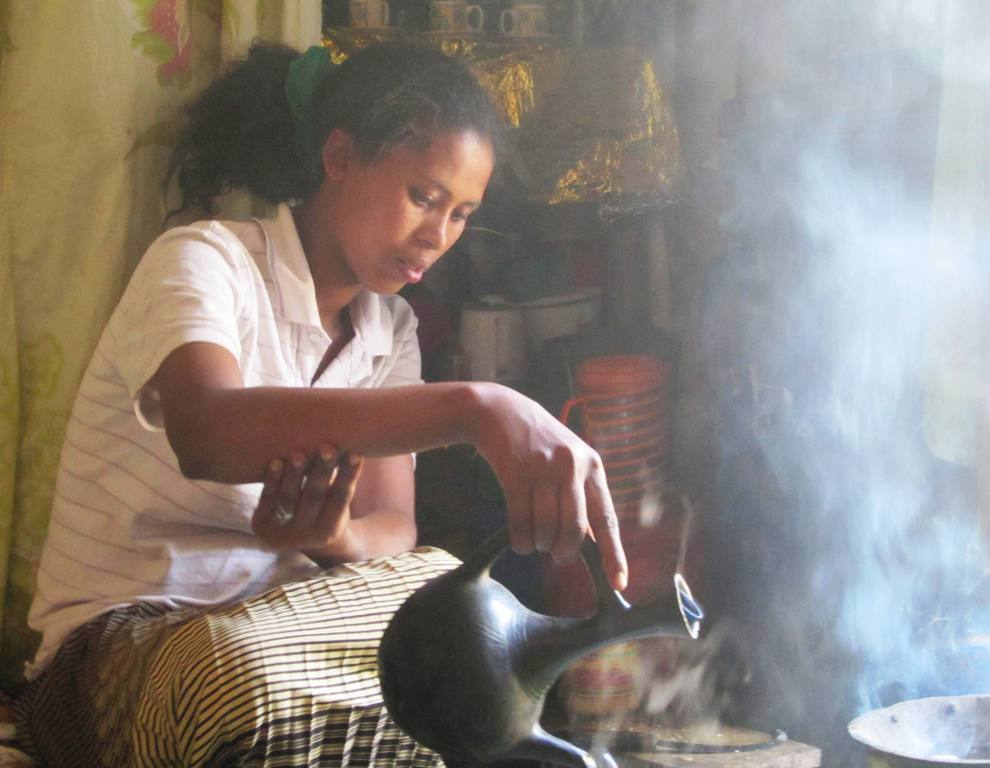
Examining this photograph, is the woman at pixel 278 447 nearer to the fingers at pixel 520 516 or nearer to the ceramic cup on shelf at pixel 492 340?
the fingers at pixel 520 516

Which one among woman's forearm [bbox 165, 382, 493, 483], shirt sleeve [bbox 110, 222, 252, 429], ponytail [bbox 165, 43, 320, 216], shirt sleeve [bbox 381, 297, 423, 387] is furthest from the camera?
shirt sleeve [bbox 381, 297, 423, 387]

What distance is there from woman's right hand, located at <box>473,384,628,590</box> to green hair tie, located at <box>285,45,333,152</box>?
2.03 feet

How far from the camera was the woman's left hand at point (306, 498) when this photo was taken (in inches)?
40.9

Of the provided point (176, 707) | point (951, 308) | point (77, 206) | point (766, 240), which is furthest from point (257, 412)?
point (766, 240)

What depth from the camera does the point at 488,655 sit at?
3.01 feet

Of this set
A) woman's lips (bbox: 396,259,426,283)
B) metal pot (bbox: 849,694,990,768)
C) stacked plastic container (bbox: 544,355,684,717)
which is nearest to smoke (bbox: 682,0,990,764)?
stacked plastic container (bbox: 544,355,684,717)

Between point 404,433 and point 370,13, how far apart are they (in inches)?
46.3

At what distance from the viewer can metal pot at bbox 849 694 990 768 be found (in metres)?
1.22

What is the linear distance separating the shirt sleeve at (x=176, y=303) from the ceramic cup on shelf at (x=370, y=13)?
791mm

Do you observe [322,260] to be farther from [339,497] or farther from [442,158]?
[339,497]

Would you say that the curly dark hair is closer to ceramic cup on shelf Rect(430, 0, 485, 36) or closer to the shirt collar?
the shirt collar

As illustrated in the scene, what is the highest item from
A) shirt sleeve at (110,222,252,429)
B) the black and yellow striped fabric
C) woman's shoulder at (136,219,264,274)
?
woman's shoulder at (136,219,264,274)

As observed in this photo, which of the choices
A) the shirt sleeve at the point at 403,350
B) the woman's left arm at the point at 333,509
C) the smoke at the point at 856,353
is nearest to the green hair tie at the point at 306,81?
the shirt sleeve at the point at 403,350

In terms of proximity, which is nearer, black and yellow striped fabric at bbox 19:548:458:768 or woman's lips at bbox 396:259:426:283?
black and yellow striped fabric at bbox 19:548:458:768
